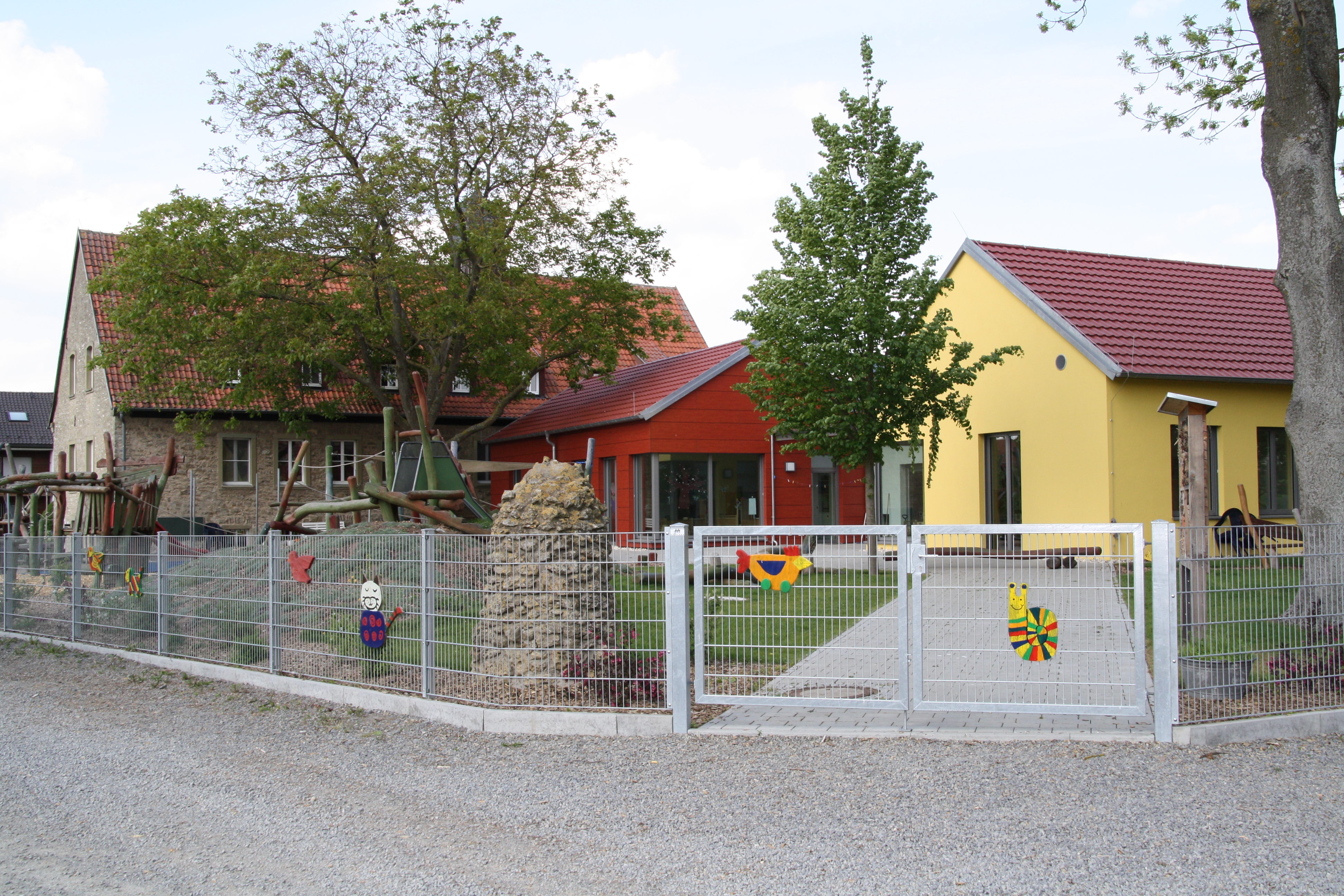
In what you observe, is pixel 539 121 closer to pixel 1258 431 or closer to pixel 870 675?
pixel 1258 431

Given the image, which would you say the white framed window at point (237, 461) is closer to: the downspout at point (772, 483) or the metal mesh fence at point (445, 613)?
the downspout at point (772, 483)

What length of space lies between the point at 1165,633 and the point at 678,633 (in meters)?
2.86

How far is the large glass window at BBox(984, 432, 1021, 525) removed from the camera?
59.3ft

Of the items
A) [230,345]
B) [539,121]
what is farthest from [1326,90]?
[230,345]

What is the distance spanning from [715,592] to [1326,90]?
636 centimetres

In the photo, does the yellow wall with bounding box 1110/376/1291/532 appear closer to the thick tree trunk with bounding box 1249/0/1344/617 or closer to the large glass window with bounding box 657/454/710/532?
the thick tree trunk with bounding box 1249/0/1344/617

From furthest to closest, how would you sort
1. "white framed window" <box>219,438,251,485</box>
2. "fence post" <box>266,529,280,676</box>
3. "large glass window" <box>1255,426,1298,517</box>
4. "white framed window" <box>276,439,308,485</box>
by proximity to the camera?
"white framed window" <box>276,439,308,485</box>, "white framed window" <box>219,438,251,485</box>, "large glass window" <box>1255,426,1298,517</box>, "fence post" <box>266,529,280,676</box>

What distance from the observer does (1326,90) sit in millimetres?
8289

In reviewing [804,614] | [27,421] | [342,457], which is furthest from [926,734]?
[27,421]

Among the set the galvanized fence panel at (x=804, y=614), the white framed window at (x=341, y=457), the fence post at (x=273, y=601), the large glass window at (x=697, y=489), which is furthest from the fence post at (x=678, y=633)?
the white framed window at (x=341, y=457)

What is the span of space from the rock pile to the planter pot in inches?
143

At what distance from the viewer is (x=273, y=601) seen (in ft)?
29.0

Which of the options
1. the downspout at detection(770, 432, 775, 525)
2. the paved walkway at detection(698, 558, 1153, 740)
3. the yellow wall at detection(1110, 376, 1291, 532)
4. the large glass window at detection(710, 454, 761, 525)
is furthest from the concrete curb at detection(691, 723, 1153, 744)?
the downspout at detection(770, 432, 775, 525)

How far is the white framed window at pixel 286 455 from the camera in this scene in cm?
2864
